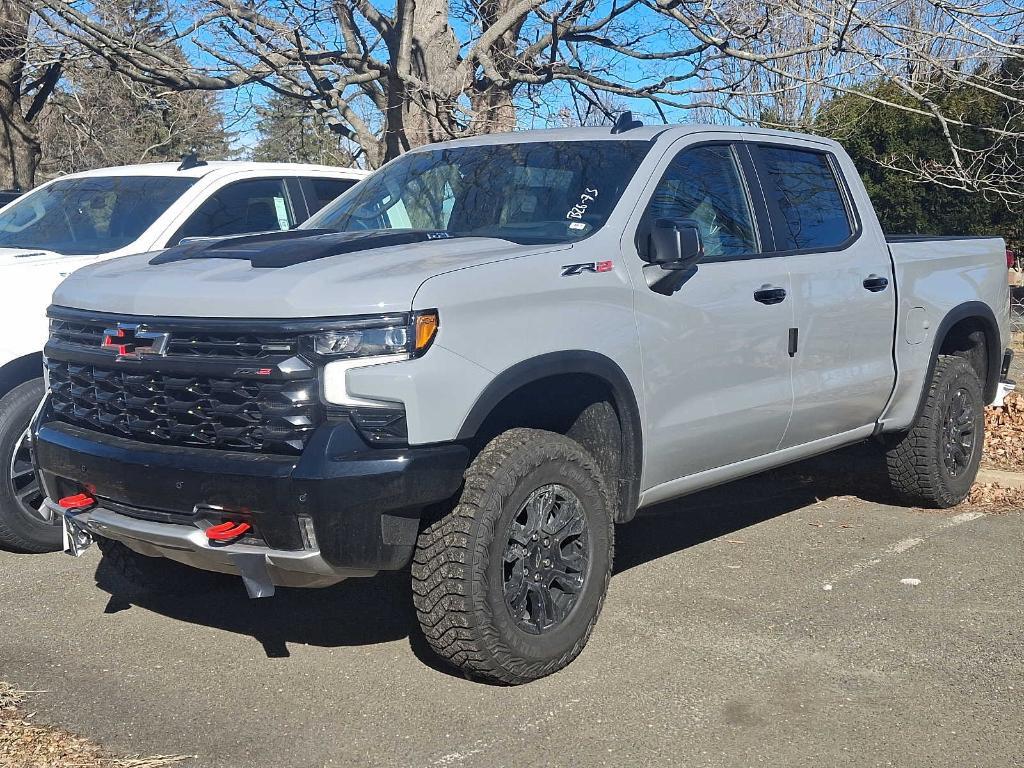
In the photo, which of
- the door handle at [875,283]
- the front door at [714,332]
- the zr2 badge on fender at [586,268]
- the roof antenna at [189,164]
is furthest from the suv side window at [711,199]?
the roof antenna at [189,164]

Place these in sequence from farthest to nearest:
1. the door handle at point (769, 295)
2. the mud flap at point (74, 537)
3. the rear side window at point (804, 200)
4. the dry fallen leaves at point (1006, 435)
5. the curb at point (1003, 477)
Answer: the dry fallen leaves at point (1006, 435)
the curb at point (1003, 477)
the rear side window at point (804, 200)
the door handle at point (769, 295)
the mud flap at point (74, 537)

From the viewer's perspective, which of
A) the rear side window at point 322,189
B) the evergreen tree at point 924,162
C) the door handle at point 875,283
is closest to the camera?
the door handle at point 875,283

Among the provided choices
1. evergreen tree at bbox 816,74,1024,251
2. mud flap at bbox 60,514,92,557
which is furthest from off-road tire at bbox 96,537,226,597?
evergreen tree at bbox 816,74,1024,251

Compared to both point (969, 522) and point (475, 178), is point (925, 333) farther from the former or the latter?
point (475, 178)

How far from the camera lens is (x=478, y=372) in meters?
3.98

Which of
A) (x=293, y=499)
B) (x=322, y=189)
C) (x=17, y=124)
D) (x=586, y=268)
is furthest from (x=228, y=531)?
(x=17, y=124)

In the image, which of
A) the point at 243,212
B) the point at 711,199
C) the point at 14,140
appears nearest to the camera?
the point at 711,199

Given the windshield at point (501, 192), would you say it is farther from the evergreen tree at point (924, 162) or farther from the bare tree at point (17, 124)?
the bare tree at point (17, 124)

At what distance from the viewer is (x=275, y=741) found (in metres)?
3.85

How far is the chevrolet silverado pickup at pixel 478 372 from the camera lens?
12.5ft

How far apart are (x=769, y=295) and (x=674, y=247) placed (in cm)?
81

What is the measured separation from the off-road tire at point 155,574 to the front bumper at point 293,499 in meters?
1.03

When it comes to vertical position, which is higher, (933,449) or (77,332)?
(77,332)

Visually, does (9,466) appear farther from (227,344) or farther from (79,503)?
(227,344)
